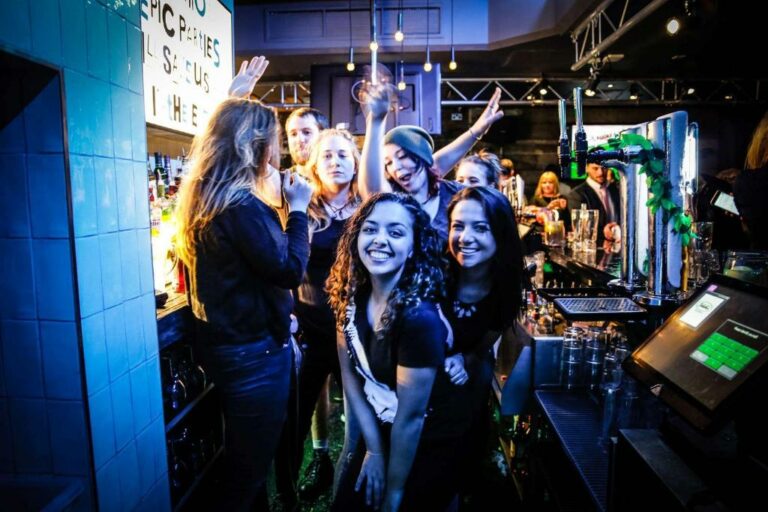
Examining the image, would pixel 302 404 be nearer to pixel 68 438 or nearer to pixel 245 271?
pixel 245 271

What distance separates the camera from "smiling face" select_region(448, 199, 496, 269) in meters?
1.71

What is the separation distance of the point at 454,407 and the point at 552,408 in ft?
1.23

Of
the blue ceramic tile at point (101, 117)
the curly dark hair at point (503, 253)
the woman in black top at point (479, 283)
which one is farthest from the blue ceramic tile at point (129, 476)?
the curly dark hair at point (503, 253)

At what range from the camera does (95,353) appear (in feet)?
4.62

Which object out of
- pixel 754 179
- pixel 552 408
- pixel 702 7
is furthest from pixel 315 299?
pixel 702 7

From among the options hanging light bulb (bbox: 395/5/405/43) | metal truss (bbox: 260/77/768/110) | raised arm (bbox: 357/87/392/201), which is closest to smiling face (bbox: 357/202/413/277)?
raised arm (bbox: 357/87/392/201)

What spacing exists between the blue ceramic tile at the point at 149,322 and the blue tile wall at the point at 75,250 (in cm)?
6

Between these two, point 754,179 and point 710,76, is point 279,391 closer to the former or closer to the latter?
point 754,179

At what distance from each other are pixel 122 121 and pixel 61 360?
2.26 ft

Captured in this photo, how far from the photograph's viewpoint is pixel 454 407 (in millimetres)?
1613

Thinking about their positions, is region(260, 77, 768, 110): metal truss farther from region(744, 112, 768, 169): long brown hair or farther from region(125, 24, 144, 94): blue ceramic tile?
region(125, 24, 144, 94): blue ceramic tile

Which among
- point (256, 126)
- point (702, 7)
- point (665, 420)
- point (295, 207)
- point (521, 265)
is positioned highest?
point (702, 7)

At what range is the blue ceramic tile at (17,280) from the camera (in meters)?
1.32

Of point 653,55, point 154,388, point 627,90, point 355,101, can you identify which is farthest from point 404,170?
point 627,90
